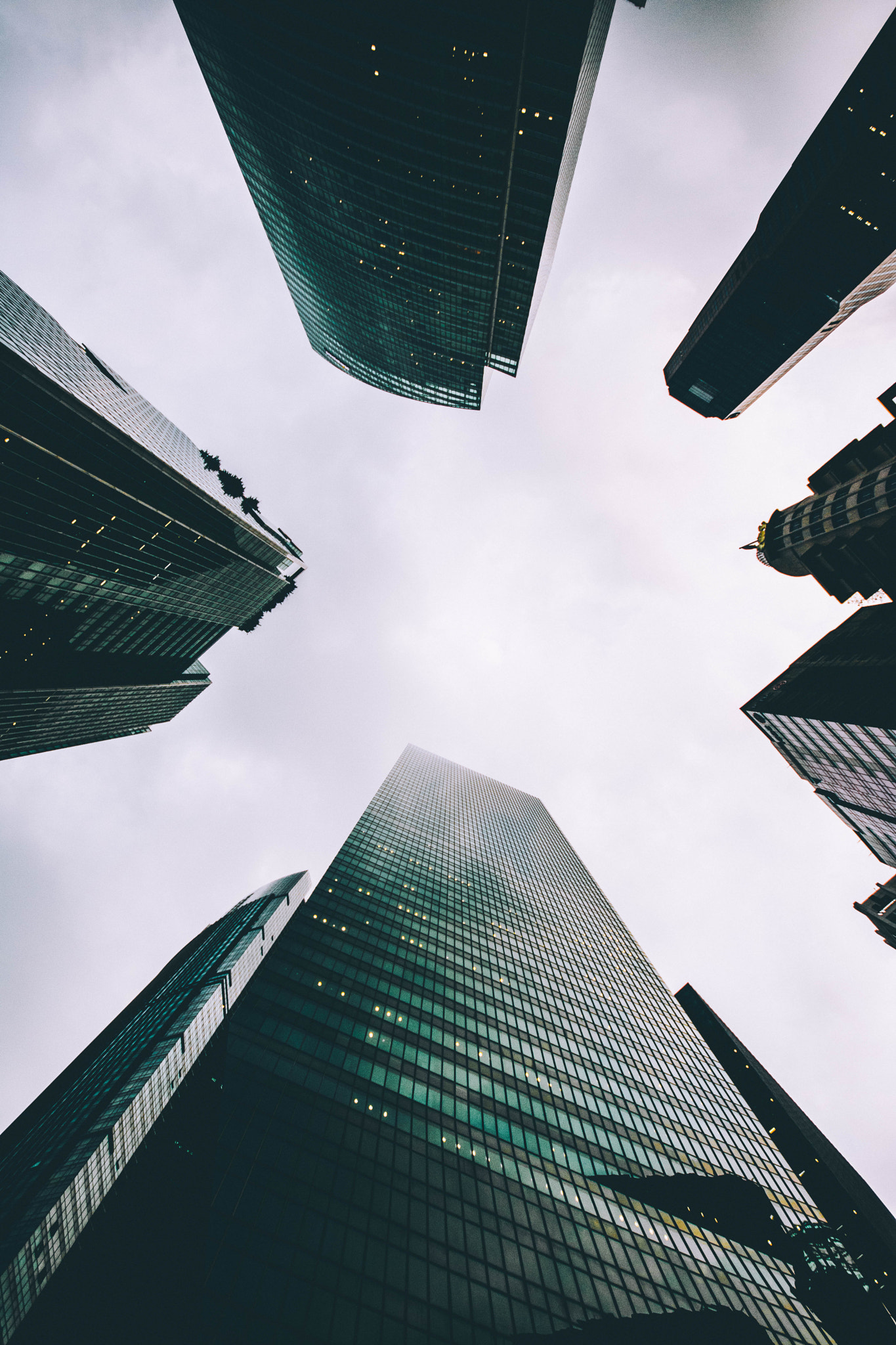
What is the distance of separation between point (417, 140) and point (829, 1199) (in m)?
156

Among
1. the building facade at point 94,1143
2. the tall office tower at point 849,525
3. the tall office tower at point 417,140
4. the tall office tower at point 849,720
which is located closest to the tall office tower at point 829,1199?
the tall office tower at point 849,720

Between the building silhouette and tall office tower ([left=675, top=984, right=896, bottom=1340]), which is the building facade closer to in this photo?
tall office tower ([left=675, top=984, right=896, bottom=1340])

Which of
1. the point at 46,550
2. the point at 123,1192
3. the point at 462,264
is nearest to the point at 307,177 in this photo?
the point at 462,264

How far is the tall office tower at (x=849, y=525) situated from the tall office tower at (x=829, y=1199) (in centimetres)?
6501

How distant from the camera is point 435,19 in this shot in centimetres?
5388

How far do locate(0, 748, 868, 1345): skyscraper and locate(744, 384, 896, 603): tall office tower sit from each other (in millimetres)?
61403

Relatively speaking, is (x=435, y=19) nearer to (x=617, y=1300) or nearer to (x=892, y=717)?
(x=892, y=717)

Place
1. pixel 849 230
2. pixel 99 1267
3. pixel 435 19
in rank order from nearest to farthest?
1. pixel 99 1267
2. pixel 435 19
3. pixel 849 230

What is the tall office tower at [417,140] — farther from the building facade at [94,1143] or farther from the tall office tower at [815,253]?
the building facade at [94,1143]

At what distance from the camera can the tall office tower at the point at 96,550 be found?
181 feet

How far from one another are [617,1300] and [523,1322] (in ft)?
26.2

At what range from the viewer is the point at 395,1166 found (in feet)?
118

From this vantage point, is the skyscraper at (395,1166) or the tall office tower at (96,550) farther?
the tall office tower at (96,550)

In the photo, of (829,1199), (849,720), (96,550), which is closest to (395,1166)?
(849,720)
